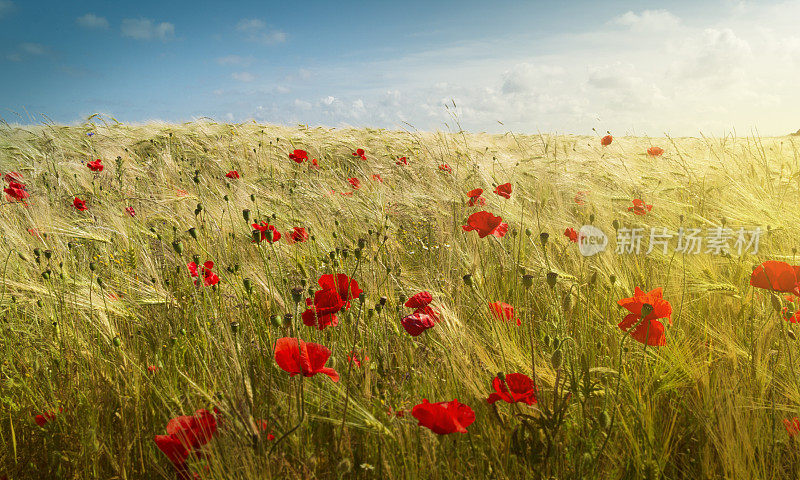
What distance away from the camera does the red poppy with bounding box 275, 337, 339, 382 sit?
0.83 m

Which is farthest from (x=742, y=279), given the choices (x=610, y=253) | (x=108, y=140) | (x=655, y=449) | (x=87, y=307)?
(x=108, y=140)

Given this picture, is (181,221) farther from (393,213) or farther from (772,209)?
(772,209)

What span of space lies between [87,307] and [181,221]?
4.20ft

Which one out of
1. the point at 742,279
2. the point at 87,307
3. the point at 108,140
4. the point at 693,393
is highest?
the point at 108,140

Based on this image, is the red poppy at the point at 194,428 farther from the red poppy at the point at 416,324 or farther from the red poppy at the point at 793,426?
the red poppy at the point at 793,426

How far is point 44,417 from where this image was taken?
1.15 meters

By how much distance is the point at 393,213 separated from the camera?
2.96m

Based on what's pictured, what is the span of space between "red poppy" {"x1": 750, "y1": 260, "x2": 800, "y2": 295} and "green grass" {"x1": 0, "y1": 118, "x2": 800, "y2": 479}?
0.58 feet

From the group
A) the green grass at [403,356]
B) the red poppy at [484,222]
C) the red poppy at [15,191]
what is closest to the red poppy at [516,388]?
the green grass at [403,356]

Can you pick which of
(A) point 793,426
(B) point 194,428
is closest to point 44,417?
(B) point 194,428

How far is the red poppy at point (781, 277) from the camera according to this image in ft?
3.59

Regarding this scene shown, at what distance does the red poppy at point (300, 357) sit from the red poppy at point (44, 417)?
77cm

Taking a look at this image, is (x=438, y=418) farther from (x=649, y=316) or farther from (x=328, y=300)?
(x=649, y=316)

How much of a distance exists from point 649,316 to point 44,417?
4.97 feet
